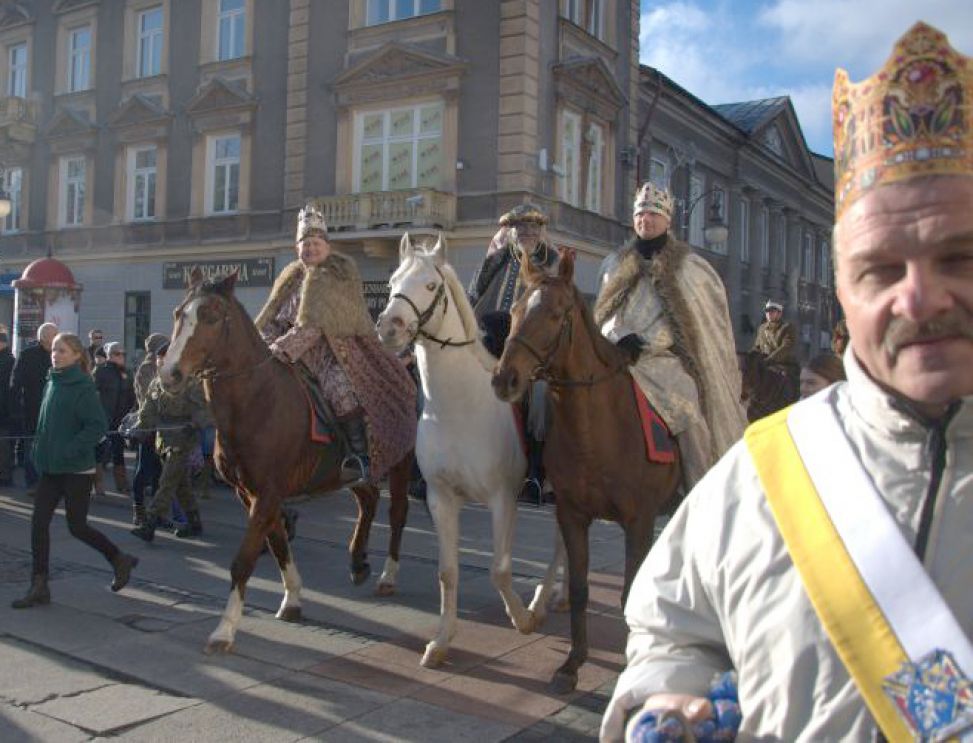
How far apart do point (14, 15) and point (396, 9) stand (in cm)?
1431

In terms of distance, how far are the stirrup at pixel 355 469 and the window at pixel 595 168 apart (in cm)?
1528

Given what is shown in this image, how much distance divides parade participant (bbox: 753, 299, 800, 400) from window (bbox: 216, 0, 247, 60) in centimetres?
1583

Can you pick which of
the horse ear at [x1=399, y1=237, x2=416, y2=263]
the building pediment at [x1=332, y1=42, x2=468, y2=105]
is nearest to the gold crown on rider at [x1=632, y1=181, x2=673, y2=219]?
the horse ear at [x1=399, y1=237, x2=416, y2=263]

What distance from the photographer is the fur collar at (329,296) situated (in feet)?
21.5

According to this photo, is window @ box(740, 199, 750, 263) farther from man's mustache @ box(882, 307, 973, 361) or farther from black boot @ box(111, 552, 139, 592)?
man's mustache @ box(882, 307, 973, 361)

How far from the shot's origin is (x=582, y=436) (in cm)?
474

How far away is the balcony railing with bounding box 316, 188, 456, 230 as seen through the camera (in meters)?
18.6

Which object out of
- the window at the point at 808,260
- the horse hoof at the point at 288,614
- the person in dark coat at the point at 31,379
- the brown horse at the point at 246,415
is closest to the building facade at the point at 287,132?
the person in dark coat at the point at 31,379

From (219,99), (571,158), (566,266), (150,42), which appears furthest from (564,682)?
(150,42)

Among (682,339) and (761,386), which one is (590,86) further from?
(682,339)

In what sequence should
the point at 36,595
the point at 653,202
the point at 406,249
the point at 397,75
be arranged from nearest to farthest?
1. the point at 653,202
2. the point at 406,249
3. the point at 36,595
4. the point at 397,75

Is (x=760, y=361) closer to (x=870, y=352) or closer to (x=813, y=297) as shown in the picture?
(x=870, y=352)

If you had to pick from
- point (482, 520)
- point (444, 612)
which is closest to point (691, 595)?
point (444, 612)

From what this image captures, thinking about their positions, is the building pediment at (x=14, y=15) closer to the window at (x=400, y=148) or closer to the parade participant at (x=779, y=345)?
the window at (x=400, y=148)
